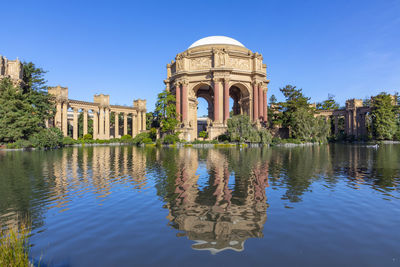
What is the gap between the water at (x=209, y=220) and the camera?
4.17 m

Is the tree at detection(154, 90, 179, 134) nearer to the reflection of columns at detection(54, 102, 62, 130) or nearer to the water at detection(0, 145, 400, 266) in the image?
the reflection of columns at detection(54, 102, 62, 130)

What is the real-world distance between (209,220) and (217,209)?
851 millimetres

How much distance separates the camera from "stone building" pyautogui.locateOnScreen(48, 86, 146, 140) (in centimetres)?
5125

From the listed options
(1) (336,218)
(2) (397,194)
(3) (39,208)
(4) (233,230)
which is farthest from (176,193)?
(2) (397,194)

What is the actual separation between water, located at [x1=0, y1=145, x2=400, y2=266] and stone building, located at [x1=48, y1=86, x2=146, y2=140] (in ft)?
150

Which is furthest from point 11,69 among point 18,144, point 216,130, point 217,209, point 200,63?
point 217,209

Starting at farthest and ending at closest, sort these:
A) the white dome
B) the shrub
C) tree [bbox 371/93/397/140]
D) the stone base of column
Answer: tree [bbox 371/93/397/140], the white dome, the shrub, the stone base of column

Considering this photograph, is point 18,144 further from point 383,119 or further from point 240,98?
point 383,119

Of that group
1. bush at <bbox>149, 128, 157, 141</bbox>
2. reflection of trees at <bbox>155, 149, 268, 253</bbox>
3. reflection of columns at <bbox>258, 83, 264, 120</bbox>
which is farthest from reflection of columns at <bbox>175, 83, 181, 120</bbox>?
reflection of trees at <bbox>155, 149, 268, 253</bbox>

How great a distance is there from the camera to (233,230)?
521 centimetres

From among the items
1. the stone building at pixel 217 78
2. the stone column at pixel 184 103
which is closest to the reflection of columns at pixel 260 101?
the stone building at pixel 217 78

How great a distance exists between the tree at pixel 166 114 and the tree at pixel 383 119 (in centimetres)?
4514

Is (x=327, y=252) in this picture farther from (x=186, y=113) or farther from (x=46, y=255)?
(x=186, y=113)

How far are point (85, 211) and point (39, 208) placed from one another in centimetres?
142
